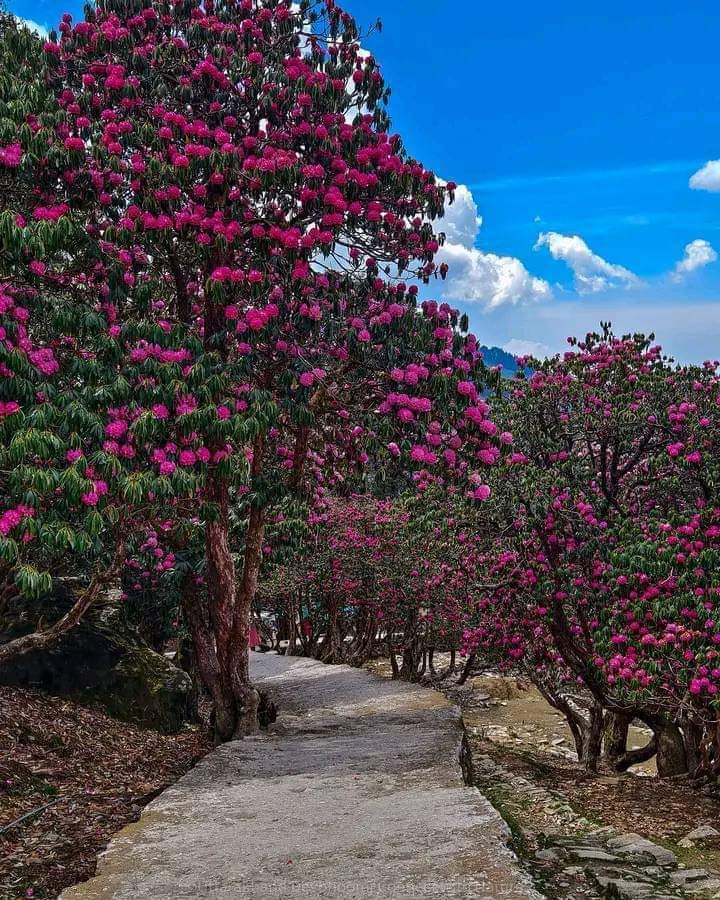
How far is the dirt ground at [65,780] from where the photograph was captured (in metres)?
6.98

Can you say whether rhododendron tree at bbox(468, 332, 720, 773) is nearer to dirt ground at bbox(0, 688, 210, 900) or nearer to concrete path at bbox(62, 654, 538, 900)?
concrete path at bbox(62, 654, 538, 900)

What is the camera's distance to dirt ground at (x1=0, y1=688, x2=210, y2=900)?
275 inches

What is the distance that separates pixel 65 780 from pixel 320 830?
3910 mm

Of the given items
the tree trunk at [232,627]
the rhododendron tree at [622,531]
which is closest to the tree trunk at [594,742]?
the rhododendron tree at [622,531]

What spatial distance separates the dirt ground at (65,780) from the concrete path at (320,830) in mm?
698

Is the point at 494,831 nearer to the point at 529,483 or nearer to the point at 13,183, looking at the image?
the point at 529,483

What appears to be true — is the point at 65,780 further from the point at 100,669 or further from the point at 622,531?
the point at 622,531

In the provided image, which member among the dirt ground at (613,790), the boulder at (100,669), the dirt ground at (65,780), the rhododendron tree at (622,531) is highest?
the rhododendron tree at (622,531)

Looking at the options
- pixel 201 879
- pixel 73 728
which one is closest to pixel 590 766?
pixel 73 728

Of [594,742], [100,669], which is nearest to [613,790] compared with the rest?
→ [594,742]

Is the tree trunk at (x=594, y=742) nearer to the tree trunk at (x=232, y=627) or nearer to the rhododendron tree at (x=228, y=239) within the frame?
the tree trunk at (x=232, y=627)

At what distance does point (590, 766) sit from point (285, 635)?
24.8 meters

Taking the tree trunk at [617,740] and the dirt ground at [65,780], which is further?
the tree trunk at [617,740]

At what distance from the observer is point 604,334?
12.0 metres
